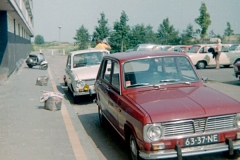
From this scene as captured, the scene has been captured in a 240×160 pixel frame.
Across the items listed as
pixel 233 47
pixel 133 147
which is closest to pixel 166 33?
pixel 233 47

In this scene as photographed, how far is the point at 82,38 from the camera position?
192 feet

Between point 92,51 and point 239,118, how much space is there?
310 inches

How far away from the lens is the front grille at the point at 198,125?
14.7 feet

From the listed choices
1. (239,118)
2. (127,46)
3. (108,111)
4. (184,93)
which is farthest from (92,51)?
(127,46)

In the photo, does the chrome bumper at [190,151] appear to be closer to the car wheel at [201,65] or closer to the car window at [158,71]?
the car window at [158,71]

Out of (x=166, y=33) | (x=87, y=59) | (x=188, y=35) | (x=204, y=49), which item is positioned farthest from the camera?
(x=166, y=33)

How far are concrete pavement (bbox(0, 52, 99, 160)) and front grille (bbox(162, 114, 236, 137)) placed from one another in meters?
1.56

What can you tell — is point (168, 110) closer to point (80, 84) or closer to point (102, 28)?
point (80, 84)

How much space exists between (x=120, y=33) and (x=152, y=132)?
43867mm

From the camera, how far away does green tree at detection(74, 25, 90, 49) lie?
189 feet

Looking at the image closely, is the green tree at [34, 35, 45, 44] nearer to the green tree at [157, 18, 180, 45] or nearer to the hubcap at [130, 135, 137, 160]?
the green tree at [157, 18, 180, 45]

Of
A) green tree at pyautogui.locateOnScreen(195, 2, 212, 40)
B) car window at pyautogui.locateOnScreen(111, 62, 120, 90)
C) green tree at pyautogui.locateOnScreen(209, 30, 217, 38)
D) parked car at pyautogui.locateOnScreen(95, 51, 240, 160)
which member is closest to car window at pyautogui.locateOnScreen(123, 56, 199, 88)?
parked car at pyautogui.locateOnScreen(95, 51, 240, 160)

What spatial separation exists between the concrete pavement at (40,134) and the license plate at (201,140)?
5.48 feet

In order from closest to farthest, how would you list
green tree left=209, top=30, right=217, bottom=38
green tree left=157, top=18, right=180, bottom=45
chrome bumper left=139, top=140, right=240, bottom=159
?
chrome bumper left=139, top=140, right=240, bottom=159, green tree left=209, top=30, right=217, bottom=38, green tree left=157, top=18, right=180, bottom=45
